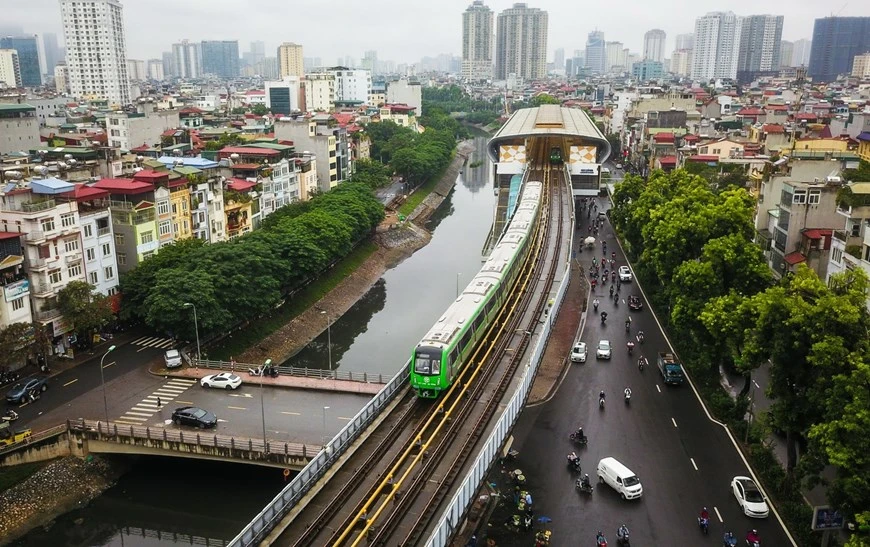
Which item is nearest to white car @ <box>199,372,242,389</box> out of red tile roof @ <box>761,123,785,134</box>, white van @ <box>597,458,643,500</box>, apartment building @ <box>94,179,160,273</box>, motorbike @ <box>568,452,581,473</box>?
apartment building @ <box>94,179,160,273</box>

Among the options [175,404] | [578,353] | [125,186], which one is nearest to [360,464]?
[175,404]

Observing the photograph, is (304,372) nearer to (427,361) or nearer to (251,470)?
(251,470)

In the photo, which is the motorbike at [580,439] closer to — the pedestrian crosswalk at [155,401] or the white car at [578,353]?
the white car at [578,353]

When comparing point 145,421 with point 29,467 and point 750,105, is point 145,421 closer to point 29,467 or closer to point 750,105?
point 29,467

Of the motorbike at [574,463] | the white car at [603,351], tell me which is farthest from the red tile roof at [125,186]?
the motorbike at [574,463]

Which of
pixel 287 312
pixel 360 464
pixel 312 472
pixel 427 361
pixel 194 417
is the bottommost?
pixel 287 312

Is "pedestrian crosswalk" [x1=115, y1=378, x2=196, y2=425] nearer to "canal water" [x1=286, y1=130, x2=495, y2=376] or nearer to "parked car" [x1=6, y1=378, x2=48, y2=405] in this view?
"parked car" [x1=6, y1=378, x2=48, y2=405]
